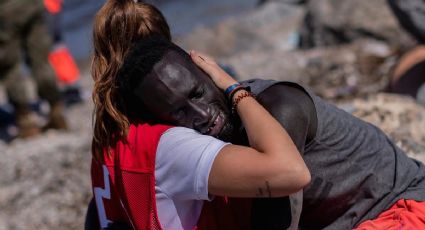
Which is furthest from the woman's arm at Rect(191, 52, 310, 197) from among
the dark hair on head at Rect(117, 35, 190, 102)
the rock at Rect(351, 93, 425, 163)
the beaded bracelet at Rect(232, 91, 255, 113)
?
the rock at Rect(351, 93, 425, 163)

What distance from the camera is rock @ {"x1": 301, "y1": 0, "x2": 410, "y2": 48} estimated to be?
8.41 meters

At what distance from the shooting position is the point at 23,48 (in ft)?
22.2

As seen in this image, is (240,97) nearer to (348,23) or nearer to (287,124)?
(287,124)

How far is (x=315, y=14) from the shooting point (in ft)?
30.0

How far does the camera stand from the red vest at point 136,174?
2.25m

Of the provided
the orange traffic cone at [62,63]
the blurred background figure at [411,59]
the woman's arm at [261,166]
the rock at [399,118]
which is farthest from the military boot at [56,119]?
the woman's arm at [261,166]

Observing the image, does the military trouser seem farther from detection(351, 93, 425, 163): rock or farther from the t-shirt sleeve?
the t-shirt sleeve

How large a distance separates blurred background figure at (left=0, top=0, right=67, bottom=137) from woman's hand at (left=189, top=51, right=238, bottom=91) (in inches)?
176

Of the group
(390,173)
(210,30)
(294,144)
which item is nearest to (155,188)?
(294,144)

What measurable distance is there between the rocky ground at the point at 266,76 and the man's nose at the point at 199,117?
1.68 m

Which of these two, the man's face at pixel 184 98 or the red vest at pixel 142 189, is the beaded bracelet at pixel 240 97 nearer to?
the man's face at pixel 184 98

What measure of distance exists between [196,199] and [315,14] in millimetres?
7247

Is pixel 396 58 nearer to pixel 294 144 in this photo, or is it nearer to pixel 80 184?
pixel 80 184

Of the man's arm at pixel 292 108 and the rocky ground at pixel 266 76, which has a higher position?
the man's arm at pixel 292 108
